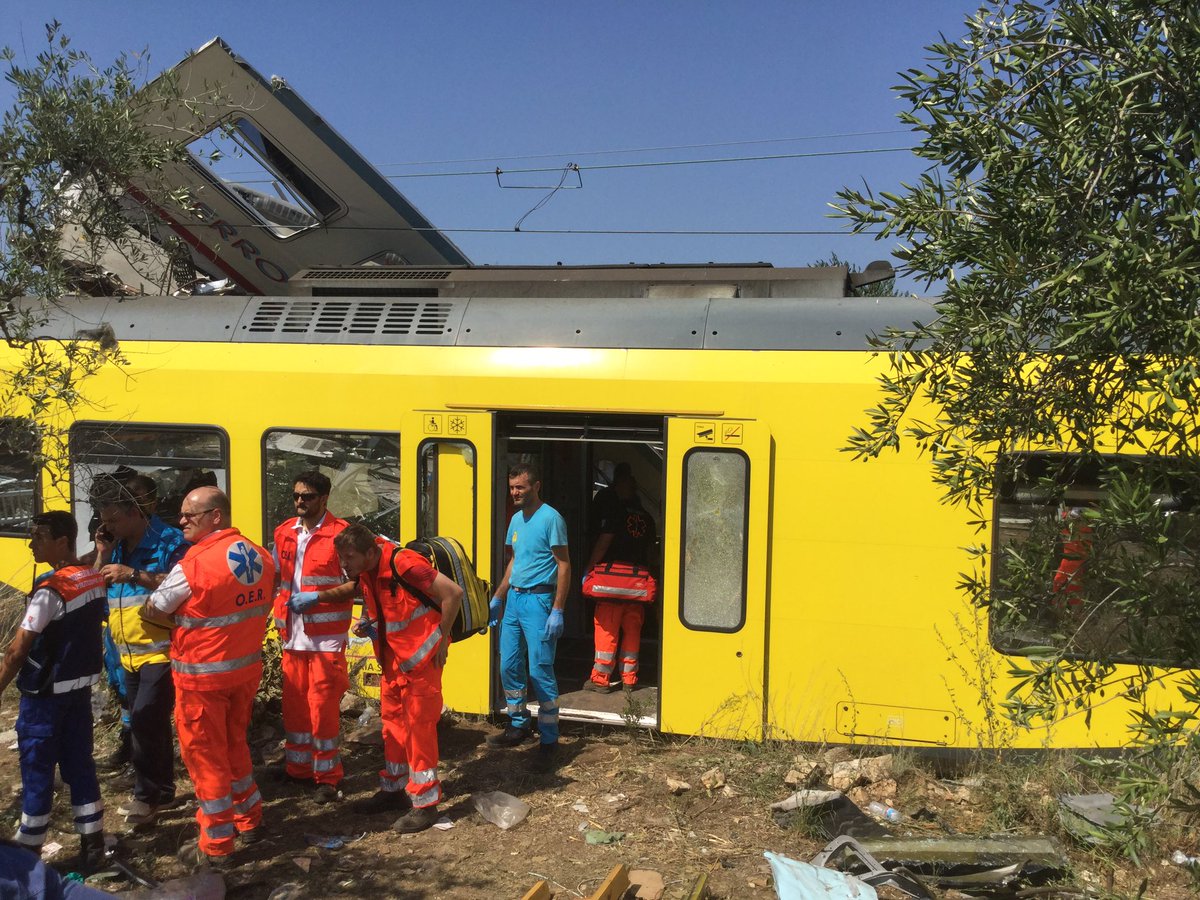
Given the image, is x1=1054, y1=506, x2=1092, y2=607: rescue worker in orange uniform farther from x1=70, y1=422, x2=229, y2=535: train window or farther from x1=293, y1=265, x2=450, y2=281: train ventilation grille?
x1=70, y1=422, x2=229, y2=535: train window

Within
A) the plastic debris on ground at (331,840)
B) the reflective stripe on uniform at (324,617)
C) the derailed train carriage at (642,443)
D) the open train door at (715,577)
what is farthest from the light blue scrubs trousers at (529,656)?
the plastic debris on ground at (331,840)

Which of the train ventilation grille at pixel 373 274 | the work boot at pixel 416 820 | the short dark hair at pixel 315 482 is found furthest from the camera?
the train ventilation grille at pixel 373 274

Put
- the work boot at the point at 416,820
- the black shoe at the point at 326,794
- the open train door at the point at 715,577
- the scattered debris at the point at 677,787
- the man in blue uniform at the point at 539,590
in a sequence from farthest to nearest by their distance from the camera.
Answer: the man in blue uniform at the point at 539,590
the open train door at the point at 715,577
the scattered debris at the point at 677,787
the black shoe at the point at 326,794
the work boot at the point at 416,820

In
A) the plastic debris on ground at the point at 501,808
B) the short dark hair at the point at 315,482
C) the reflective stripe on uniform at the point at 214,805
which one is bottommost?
the plastic debris on ground at the point at 501,808

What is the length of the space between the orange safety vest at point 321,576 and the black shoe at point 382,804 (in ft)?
3.03

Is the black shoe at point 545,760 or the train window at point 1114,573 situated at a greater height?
the train window at point 1114,573

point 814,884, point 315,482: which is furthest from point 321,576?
point 814,884

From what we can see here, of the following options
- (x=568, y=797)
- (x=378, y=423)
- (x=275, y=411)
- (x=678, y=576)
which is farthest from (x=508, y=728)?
(x=275, y=411)

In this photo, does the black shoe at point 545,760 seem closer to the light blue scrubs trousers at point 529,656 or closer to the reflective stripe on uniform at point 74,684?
the light blue scrubs trousers at point 529,656

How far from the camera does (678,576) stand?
6.02 metres

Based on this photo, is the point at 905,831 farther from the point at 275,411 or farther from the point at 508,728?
A: the point at 275,411

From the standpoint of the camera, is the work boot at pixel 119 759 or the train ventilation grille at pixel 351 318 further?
the train ventilation grille at pixel 351 318

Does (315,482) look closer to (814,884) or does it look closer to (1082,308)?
(814,884)

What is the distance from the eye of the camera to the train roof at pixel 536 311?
6.08 metres
